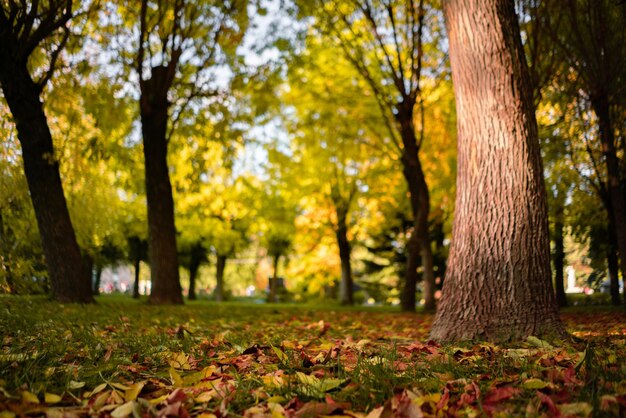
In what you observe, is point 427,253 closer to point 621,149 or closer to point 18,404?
point 621,149

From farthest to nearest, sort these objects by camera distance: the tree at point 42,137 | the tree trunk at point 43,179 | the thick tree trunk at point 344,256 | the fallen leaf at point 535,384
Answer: the thick tree trunk at point 344,256
the tree trunk at point 43,179
the tree at point 42,137
the fallen leaf at point 535,384

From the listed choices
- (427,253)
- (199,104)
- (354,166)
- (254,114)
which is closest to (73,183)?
(199,104)

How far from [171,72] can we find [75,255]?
5.15 metres

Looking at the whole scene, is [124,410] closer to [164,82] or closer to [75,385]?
[75,385]

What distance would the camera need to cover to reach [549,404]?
2385mm

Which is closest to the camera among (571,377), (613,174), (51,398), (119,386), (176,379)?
(51,398)

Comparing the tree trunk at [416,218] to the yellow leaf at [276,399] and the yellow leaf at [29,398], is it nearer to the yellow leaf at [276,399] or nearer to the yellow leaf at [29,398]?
the yellow leaf at [276,399]

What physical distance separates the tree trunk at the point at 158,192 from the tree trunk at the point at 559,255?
435 inches

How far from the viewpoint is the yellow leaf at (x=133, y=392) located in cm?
259

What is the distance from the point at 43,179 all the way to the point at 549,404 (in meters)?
9.63

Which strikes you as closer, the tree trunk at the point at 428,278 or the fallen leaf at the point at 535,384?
the fallen leaf at the point at 535,384

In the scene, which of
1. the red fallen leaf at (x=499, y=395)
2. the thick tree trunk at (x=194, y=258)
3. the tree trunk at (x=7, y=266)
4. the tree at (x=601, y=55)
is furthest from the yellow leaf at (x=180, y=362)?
the thick tree trunk at (x=194, y=258)

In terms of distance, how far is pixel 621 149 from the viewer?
1258 cm

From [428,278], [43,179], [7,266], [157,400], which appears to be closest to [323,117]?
[428,278]
